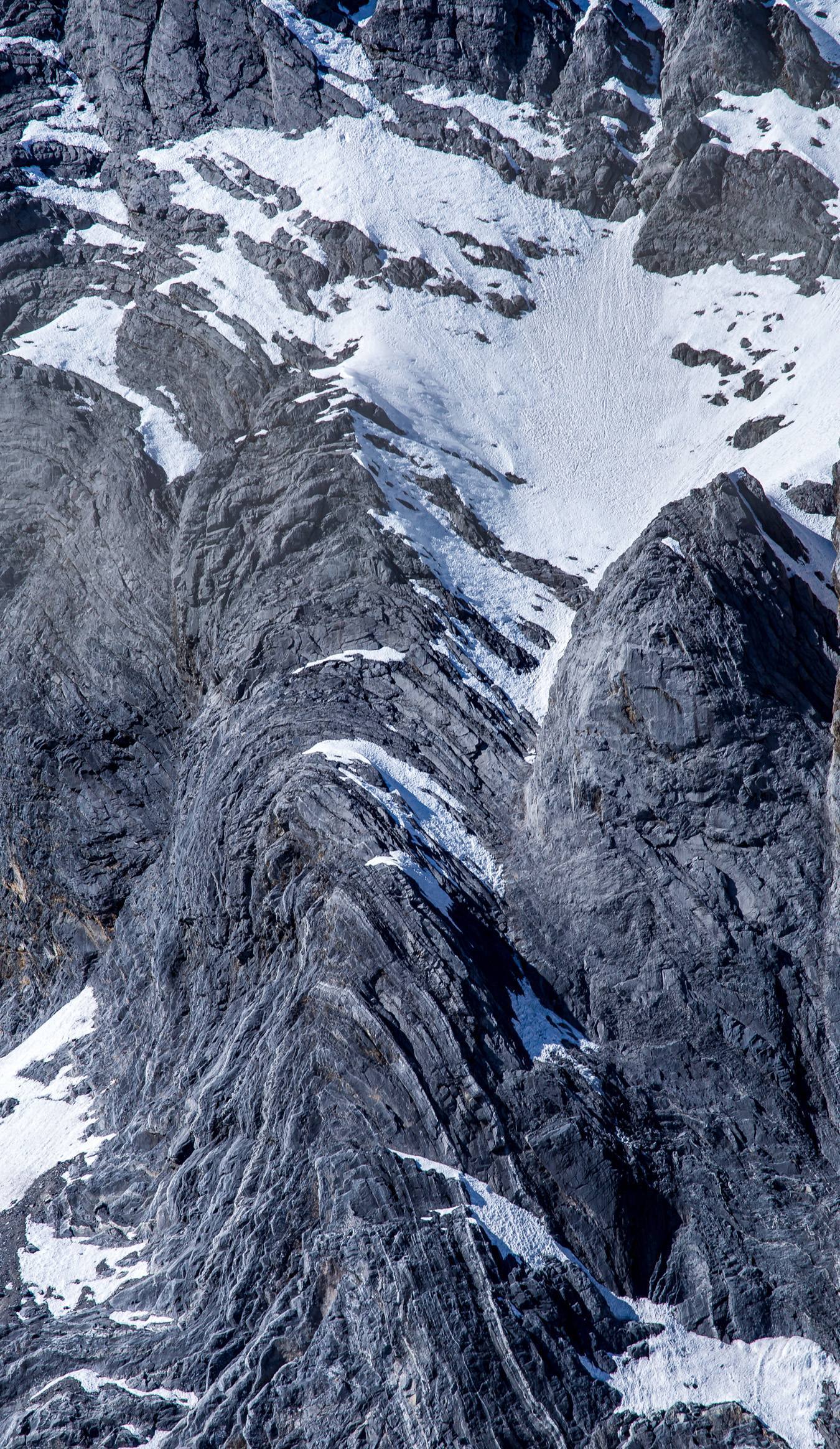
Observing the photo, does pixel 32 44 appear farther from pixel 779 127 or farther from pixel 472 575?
pixel 472 575

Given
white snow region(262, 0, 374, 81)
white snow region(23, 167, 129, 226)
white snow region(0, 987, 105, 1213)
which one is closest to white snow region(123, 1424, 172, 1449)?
white snow region(0, 987, 105, 1213)

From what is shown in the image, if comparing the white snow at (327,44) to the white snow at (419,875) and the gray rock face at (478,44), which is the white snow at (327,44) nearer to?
the gray rock face at (478,44)

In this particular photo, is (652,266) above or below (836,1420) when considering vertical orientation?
above

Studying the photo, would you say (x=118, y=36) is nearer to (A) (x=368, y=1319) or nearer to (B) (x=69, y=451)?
(B) (x=69, y=451)

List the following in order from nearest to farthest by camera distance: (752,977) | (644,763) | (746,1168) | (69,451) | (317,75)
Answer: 1. (746,1168)
2. (752,977)
3. (644,763)
4. (69,451)
5. (317,75)

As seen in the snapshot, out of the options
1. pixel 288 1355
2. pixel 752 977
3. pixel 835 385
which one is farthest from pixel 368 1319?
pixel 835 385

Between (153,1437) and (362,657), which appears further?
(362,657)

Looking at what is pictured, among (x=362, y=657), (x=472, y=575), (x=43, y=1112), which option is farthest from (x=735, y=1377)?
(x=472, y=575)
